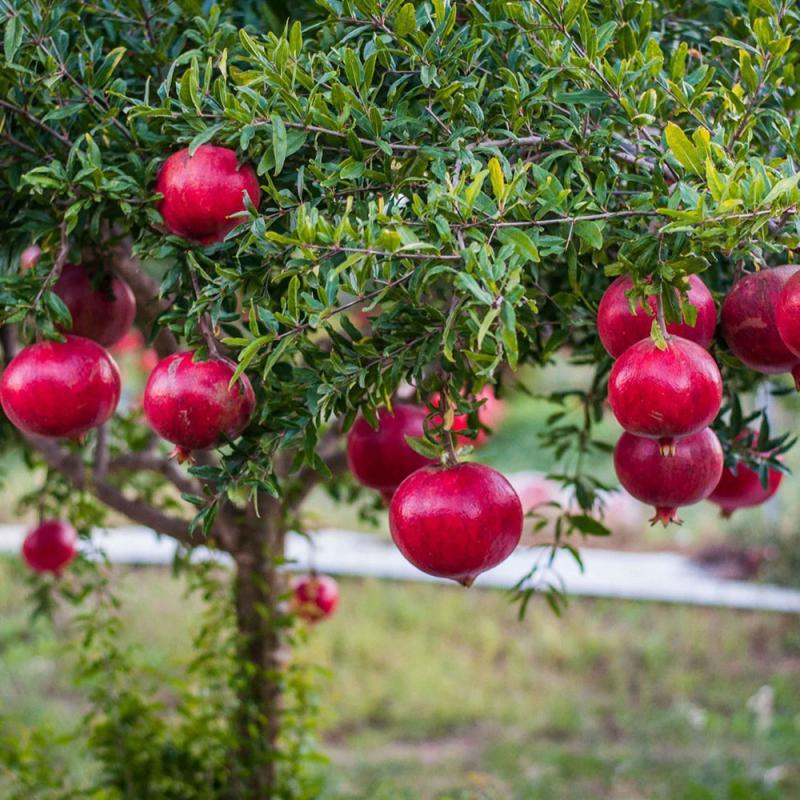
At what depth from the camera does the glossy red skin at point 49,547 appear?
9.00 feet

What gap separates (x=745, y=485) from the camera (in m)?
1.70

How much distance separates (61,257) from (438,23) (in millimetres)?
562

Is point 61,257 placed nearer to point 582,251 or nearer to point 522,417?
point 582,251

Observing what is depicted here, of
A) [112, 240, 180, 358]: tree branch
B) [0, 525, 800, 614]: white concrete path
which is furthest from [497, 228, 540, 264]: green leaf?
[0, 525, 800, 614]: white concrete path

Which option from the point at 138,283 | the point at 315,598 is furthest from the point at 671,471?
the point at 315,598

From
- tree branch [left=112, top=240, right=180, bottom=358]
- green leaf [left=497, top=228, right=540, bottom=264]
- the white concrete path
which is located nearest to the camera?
green leaf [left=497, top=228, right=540, bottom=264]

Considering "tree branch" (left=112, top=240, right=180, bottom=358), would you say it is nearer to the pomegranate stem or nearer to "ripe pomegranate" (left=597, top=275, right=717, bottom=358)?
"ripe pomegranate" (left=597, top=275, right=717, bottom=358)

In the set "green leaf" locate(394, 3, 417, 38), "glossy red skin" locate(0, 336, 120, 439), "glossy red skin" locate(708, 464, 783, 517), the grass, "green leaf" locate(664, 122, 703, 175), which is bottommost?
the grass

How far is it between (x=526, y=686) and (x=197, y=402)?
4.06 m

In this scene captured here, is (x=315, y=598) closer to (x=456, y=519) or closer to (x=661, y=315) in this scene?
(x=456, y=519)

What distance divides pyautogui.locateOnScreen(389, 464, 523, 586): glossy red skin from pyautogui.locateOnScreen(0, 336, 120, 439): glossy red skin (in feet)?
1.46

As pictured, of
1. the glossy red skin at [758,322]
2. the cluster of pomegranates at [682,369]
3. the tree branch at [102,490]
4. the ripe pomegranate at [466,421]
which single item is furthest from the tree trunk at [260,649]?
the glossy red skin at [758,322]

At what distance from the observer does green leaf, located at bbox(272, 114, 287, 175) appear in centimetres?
118

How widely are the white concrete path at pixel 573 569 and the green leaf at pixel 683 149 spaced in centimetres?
450
